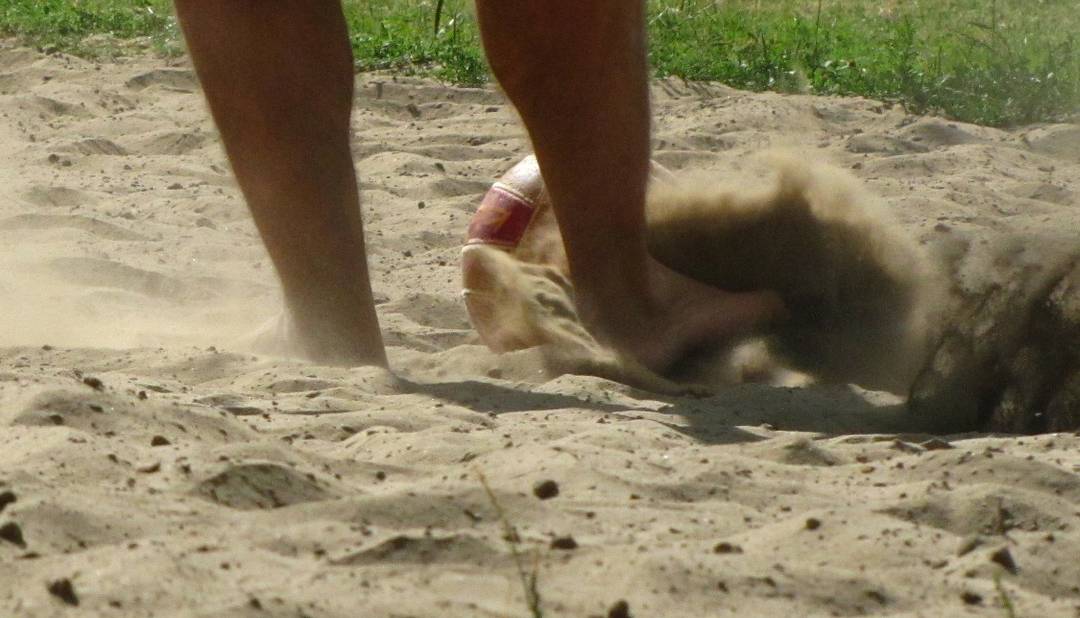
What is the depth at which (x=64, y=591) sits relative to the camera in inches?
Result: 63.1

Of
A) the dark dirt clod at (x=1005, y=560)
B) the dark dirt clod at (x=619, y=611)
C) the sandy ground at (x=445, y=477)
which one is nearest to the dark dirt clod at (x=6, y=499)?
the sandy ground at (x=445, y=477)

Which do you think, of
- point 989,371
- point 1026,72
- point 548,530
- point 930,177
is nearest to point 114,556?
point 548,530

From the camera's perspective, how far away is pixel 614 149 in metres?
3.09

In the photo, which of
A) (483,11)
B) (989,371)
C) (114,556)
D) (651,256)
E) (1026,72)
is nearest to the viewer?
(114,556)

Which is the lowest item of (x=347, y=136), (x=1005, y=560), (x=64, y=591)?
(x=1005, y=560)

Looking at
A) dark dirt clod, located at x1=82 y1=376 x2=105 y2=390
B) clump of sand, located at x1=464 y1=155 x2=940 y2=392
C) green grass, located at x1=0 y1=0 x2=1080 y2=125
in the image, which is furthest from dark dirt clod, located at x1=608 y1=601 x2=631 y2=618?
green grass, located at x1=0 y1=0 x2=1080 y2=125

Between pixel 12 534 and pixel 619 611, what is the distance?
0.66m

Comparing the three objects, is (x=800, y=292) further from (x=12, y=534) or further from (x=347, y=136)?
(x=12, y=534)

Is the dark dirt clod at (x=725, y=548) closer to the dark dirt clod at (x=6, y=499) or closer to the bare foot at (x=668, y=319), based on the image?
the dark dirt clod at (x=6, y=499)

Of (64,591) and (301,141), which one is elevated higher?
(301,141)

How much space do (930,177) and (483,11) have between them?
2158 millimetres

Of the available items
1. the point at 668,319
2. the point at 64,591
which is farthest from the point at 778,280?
the point at 64,591

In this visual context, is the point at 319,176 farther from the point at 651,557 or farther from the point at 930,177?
the point at 930,177

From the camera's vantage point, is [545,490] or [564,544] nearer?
[564,544]
